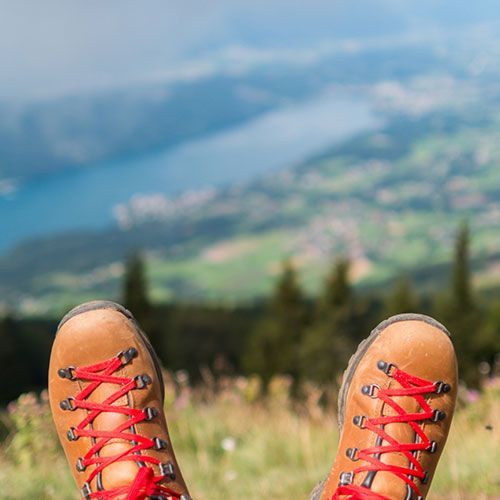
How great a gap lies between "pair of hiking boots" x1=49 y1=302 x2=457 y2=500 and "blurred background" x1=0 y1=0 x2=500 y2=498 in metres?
0.43

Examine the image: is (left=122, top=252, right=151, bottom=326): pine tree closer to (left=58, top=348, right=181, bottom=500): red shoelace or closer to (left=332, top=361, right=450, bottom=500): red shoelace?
(left=58, top=348, right=181, bottom=500): red shoelace

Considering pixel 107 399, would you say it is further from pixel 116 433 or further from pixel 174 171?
pixel 174 171

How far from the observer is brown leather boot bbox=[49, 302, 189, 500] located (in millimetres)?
2064

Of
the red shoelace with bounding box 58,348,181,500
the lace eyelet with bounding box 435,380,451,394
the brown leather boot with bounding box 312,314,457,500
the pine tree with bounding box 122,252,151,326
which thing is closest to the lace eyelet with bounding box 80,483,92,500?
the red shoelace with bounding box 58,348,181,500

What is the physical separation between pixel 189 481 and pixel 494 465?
1.11 meters

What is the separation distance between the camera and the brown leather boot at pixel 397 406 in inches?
81.0

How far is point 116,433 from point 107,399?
113mm

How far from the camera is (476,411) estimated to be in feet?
11.6

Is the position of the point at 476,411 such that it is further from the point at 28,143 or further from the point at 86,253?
the point at 28,143

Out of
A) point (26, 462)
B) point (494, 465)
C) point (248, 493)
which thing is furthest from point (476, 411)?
point (26, 462)

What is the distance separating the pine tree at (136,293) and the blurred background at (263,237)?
10cm

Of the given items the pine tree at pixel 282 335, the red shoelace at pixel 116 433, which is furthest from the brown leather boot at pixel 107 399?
the pine tree at pixel 282 335

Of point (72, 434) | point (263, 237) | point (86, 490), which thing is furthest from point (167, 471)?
point (263, 237)

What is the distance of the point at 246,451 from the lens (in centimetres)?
318
